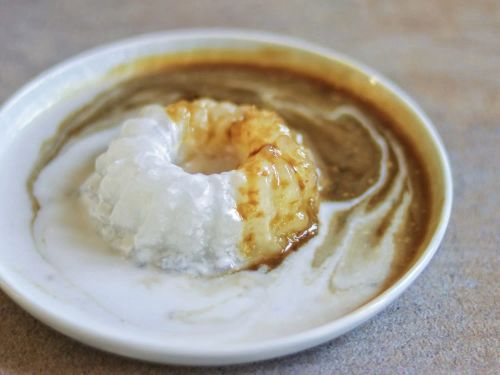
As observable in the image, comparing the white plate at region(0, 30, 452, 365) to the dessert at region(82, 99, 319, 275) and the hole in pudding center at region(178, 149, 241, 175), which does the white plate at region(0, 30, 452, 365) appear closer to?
the dessert at region(82, 99, 319, 275)

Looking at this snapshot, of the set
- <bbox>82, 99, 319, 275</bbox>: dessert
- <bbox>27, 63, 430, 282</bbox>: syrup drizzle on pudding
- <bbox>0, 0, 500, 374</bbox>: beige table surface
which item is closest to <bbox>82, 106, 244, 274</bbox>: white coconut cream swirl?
<bbox>82, 99, 319, 275</bbox>: dessert

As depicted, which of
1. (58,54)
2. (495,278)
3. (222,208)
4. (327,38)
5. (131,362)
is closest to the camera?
(131,362)

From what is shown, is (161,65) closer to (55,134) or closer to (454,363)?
(55,134)

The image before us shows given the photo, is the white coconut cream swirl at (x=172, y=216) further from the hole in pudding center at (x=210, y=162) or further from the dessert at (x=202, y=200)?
the hole in pudding center at (x=210, y=162)

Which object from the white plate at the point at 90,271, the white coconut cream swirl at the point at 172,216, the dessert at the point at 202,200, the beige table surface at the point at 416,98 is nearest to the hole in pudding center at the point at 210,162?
the dessert at the point at 202,200

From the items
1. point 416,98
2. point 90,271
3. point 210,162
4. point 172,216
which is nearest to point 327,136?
point 210,162

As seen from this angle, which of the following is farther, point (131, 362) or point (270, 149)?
point (270, 149)

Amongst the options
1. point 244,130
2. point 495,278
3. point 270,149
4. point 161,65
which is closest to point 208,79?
point 161,65

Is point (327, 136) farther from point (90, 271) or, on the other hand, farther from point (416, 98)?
point (90, 271)
